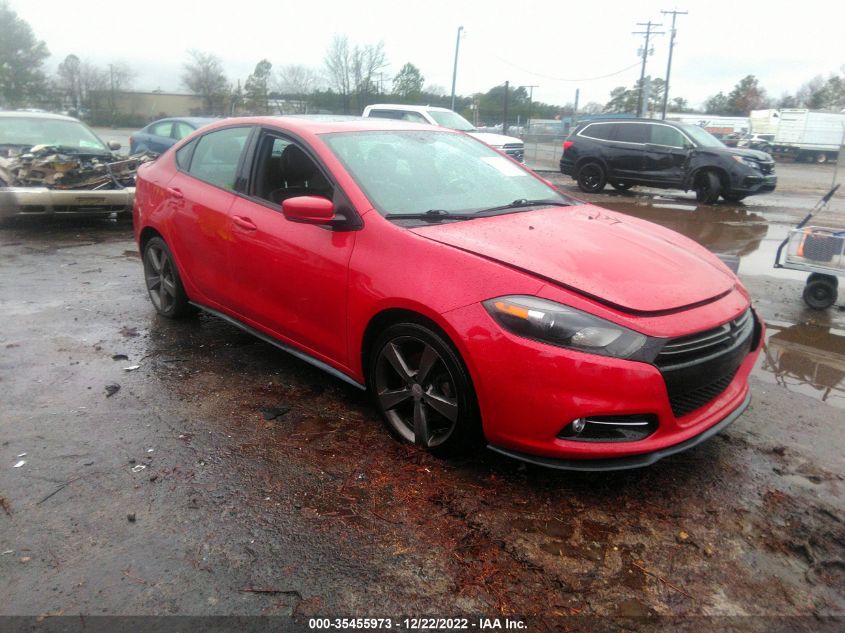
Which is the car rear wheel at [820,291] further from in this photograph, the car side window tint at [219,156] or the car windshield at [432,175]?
the car side window tint at [219,156]

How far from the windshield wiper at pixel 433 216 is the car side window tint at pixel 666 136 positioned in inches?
498

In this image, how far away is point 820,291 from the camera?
232 inches

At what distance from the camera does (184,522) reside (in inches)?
104

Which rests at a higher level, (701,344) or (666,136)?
(666,136)

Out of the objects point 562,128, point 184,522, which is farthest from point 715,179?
point 562,128

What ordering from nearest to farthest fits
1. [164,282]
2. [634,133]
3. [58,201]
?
[164,282]
[58,201]
[634,133]

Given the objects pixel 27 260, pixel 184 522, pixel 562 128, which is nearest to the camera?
pixel 184 522

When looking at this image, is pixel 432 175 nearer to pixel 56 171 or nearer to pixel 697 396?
pixel 697 396

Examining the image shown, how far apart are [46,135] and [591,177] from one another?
1181cm

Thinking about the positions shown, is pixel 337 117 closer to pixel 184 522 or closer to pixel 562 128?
pixel 184 522

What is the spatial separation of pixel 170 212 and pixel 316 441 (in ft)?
7.78

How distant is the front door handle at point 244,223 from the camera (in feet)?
12.7

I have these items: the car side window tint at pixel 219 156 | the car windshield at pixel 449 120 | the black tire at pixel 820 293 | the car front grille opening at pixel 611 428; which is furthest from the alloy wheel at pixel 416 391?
the car windshield at pixel 449 120

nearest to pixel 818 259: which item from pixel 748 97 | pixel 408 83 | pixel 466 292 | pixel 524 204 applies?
pixel 524 204
